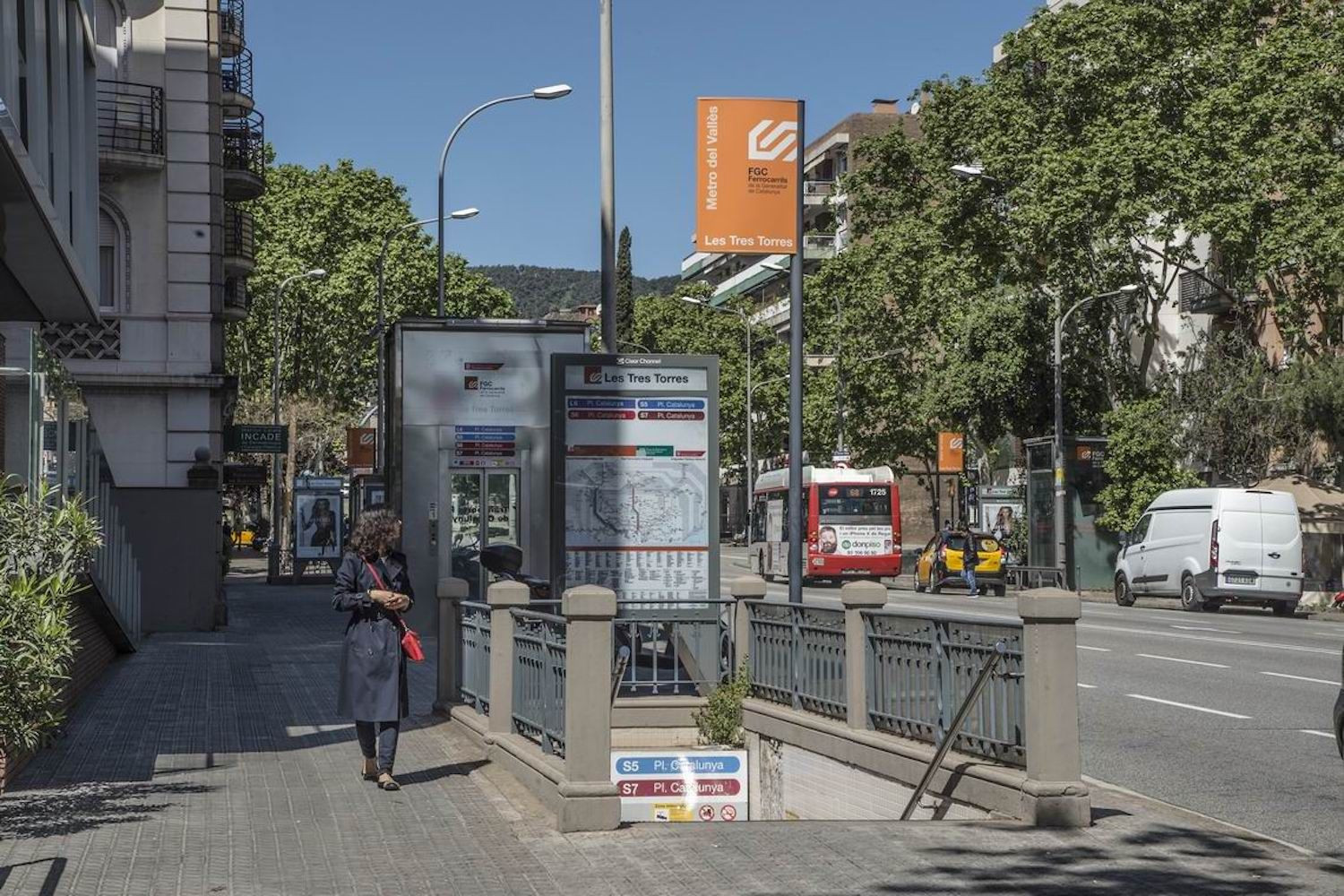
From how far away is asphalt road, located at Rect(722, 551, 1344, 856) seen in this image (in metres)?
11.0

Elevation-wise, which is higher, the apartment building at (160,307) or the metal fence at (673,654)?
the apartment building at (160,307)

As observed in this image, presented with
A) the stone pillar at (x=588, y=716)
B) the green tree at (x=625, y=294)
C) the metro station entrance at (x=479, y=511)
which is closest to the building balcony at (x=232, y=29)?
the metro station entrance at (x=479, y=511)

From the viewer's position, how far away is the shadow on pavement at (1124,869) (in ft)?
25.6

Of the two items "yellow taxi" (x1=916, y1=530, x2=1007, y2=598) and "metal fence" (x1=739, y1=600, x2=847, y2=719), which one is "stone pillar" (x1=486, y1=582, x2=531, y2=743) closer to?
"metal fence" (x1=739, y1=600, x2=847, y2=719)

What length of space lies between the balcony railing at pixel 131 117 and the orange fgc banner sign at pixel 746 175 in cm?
1592

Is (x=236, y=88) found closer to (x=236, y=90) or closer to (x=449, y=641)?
(x=236, y=90)

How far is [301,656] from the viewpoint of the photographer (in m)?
22.2

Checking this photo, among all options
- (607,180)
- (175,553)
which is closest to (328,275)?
(175,553)

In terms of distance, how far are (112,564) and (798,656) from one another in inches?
438

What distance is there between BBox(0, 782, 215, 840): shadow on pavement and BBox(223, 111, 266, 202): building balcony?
3188 cm

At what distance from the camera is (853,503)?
48125mm

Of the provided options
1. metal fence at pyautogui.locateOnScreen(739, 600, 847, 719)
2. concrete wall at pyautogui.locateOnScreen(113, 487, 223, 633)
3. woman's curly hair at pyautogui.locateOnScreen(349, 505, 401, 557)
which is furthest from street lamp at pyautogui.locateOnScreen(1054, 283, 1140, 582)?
woman's curly hair at pyautogui.locateOnScreen(349, 505, 401, 557)

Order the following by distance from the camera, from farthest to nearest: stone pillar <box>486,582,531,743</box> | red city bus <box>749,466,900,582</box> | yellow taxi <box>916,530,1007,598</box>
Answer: red city bus <box>749,466,900,582</box>
yellow taxi <box>916,530,1007,598</box>
stone pillar <box>486,582,531,743</box>

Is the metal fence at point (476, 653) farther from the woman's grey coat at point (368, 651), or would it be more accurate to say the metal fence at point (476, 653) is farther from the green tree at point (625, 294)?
the green tree at point (625, 294)
